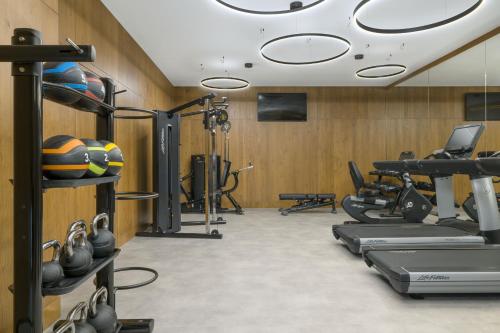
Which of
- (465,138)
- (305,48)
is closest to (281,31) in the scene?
(305,48)

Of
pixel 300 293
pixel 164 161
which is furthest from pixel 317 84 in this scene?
pixel 300 293

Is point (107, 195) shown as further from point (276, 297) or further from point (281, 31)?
point (281, 31)

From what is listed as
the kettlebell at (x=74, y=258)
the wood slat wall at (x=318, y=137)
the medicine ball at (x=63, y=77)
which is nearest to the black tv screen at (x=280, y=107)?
the wood slat wall at (x=318, y=137)

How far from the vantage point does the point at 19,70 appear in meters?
1.25

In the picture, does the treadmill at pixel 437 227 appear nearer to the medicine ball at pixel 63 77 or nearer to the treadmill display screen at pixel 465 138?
the treadmill display screen at pixel 465 138

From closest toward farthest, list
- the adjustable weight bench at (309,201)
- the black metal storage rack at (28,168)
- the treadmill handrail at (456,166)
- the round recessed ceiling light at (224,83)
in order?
the black metal storage rack at (28,168)
the treadmill handrail at (456,166)
the round recessed ceiling light at (224,83)
the adjustable weight bench at (309,201)

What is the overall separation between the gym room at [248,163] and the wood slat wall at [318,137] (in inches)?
2.0

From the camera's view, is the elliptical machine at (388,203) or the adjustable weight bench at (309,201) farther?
the adjustable weight bench at (309,201)

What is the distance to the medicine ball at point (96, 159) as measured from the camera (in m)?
1.54

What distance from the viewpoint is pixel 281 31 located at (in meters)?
4.71

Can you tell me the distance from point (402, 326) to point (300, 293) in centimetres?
80

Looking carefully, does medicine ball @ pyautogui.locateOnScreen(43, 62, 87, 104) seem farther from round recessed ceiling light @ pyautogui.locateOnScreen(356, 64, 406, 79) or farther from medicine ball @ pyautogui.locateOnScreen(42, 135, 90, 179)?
round recessed ceiling light @ pyautogui.locateOnScreen(356, 64, 406, 79)

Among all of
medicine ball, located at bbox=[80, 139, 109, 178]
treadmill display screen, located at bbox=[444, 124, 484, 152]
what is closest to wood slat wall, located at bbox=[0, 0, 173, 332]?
medicine ball, located at bbox=[80, 139, 109, 178]

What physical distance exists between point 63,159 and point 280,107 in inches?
278
